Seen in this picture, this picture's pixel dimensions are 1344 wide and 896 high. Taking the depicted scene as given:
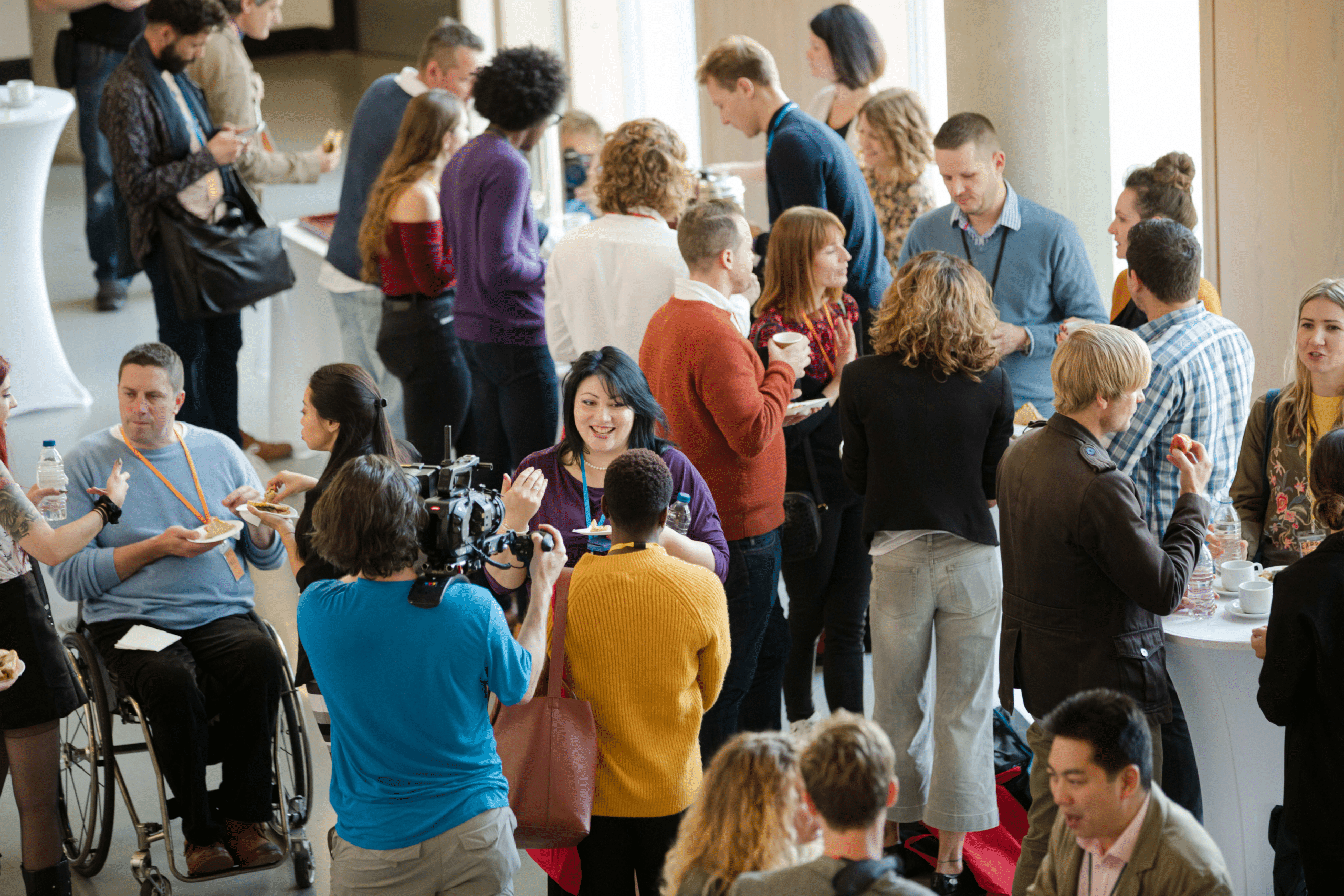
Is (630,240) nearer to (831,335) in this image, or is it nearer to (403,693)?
(831,335)

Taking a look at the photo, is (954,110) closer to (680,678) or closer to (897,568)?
(897,568)

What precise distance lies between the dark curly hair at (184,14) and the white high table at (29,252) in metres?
1.94

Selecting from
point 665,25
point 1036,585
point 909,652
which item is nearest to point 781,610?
point 909,652

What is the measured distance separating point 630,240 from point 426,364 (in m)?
1.58

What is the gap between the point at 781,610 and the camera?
12.1ft

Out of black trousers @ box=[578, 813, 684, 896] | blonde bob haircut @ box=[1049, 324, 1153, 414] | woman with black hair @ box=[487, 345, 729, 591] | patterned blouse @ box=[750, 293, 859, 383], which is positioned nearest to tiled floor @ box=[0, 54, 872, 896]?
black trousers @ box=[578, 813, 684, 896]

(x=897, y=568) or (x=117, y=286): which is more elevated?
(x=117, y=286)

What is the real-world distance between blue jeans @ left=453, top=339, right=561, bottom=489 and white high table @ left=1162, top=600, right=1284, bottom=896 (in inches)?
97.9

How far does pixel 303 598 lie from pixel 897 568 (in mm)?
1473

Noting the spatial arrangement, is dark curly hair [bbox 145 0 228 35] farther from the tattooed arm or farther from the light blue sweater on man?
the light blue sweater on man

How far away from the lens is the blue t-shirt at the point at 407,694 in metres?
2.36

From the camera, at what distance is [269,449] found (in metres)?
6.54

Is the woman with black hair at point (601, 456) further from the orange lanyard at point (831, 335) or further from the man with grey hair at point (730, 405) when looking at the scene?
the orange lanyard at point (831, 335)

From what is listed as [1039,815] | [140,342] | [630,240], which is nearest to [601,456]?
[630,240]
